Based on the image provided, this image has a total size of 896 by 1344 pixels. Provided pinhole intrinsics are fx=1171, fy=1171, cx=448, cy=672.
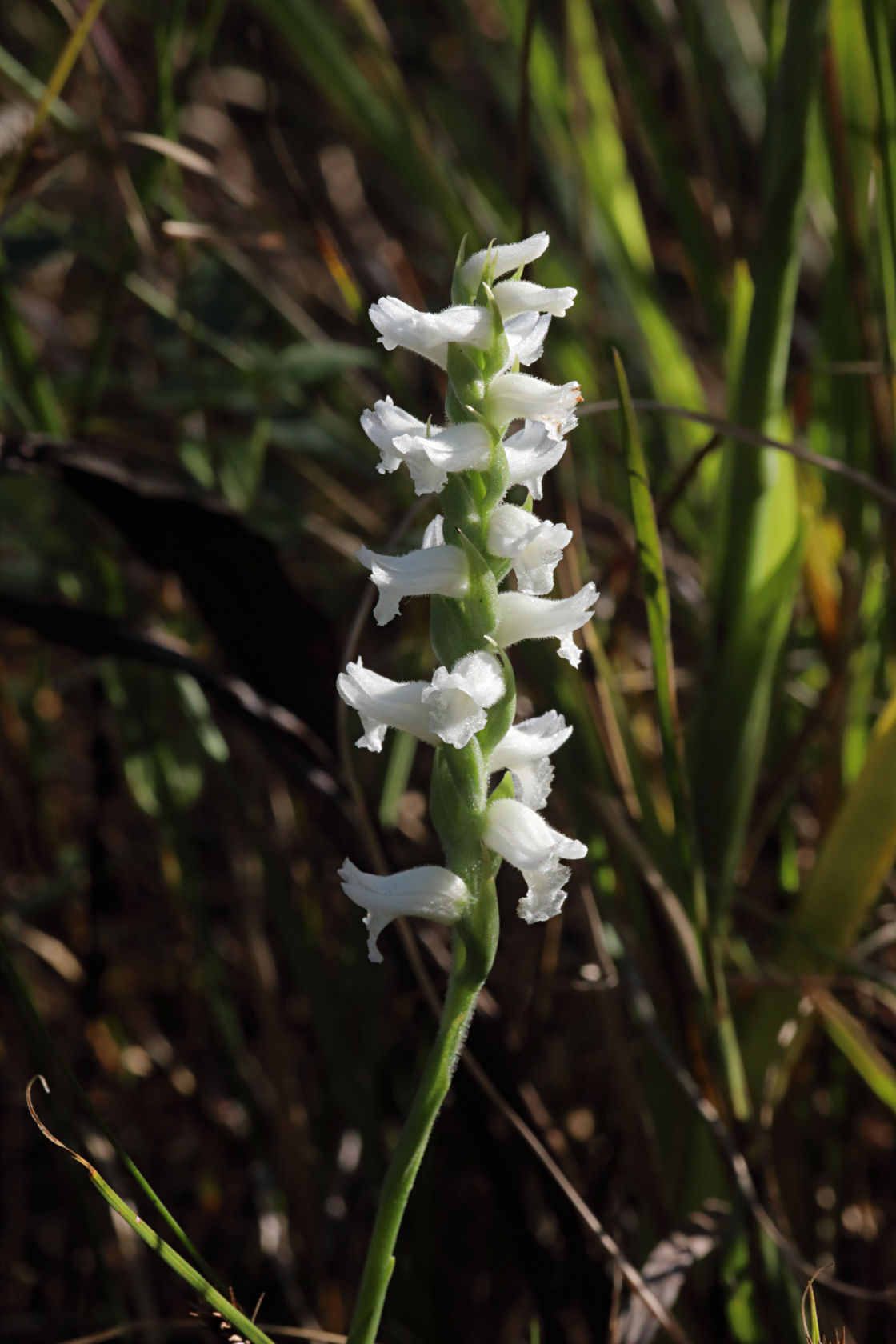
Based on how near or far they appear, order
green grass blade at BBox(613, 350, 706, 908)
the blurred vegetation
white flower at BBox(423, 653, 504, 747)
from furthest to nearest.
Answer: the blurred vegetation < green grass blade at BBox(613, 350, 706, 908) < white flower at BBox(423, 653, 504, 747)

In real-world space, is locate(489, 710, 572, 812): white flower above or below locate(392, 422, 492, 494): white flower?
below

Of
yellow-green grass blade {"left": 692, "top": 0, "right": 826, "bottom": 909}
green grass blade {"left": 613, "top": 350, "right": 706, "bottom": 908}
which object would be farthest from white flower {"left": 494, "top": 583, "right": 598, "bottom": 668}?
yellow-green grass blade {"left": 692, "top": 0, "right": 826, "bottom": 909}

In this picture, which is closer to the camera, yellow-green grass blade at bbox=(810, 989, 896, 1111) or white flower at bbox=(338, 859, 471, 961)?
white flower at bbox=(338, 859, 471, 961)

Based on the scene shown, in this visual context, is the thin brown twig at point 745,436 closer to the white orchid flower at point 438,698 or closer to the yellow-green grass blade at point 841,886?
the yellow-green grass blade at point 841,886

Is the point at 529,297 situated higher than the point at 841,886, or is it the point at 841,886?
the point at 529,297

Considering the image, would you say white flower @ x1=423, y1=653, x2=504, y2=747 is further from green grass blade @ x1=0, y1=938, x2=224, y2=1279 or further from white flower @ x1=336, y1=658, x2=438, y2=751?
green grass blade @ x1=0, y1=938, x2=224, y2=1279

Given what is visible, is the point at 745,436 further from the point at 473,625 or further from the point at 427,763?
the point at 427,763

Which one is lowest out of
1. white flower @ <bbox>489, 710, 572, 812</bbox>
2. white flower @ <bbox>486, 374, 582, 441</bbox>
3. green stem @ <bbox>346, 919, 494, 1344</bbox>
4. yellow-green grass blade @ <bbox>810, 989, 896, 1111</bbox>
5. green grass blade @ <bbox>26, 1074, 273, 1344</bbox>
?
yellow-green grass blade @ <bbox>810, 989, 896, 1111</bbox>

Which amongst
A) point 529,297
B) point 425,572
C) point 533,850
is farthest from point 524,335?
point 533,850
